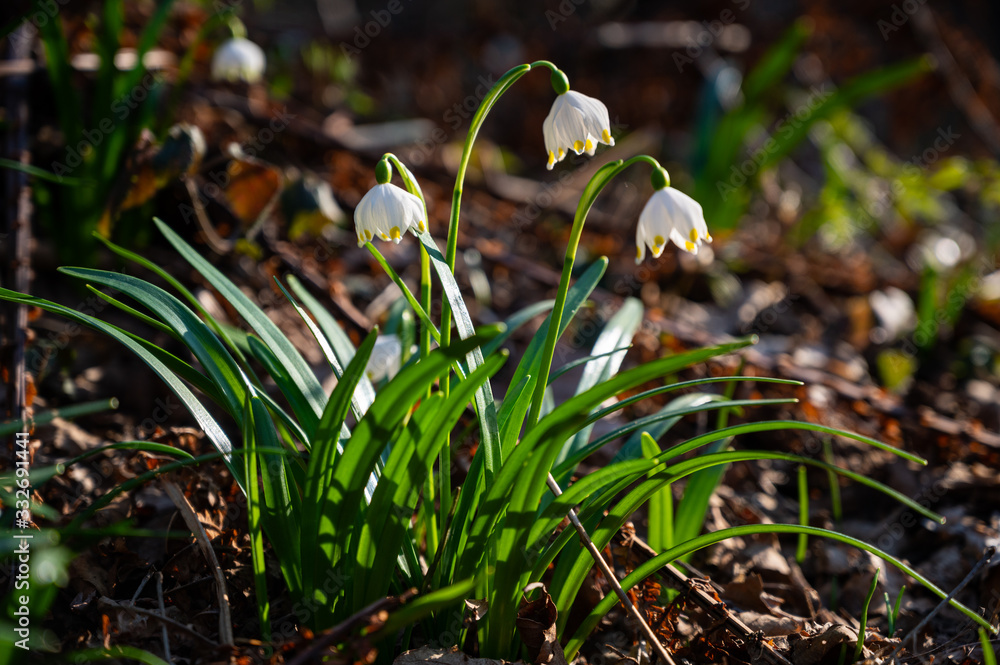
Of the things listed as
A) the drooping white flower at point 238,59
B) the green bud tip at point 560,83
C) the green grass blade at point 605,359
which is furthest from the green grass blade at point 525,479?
the drooping white flower at point 238,59

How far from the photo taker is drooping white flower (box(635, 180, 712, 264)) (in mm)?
1040

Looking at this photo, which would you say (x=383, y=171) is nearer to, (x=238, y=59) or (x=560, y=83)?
(x=560, y=83)

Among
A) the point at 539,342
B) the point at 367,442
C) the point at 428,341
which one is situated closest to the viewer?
the point at 367,442

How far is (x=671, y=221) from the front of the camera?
104cm

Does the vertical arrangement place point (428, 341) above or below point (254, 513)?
above

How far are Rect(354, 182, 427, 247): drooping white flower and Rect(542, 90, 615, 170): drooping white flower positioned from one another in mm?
241

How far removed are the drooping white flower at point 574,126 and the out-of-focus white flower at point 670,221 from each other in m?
0.12

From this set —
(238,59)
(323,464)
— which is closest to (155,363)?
(323,464)

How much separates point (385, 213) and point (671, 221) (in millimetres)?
451

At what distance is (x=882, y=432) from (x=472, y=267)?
149 cm

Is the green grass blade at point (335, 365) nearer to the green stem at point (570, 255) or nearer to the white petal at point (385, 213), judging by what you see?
the white petal at point (385, 213)

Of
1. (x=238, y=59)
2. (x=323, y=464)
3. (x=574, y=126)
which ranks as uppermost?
(x=238, y=59)

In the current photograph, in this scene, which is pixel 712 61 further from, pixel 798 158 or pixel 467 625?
pixel 467 625

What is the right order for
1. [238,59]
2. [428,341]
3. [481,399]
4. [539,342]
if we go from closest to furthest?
1. [481,399]
2. [428,341]
3. [539,342]
4. [238,59]
